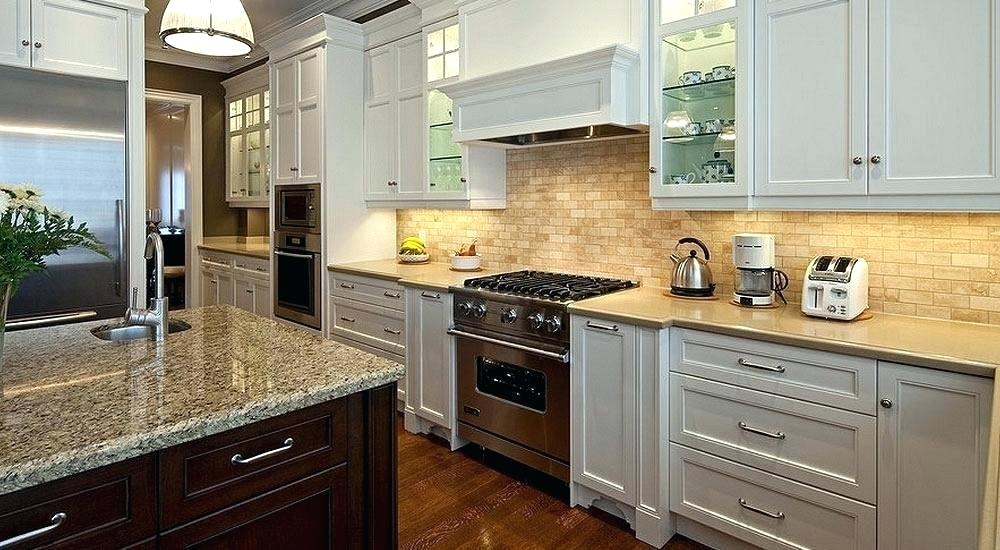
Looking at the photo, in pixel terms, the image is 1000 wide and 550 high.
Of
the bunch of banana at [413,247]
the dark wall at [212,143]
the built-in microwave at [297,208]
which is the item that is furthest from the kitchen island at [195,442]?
the dark wall at [212,143]

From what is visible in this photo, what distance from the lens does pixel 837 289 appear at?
7.08 ft

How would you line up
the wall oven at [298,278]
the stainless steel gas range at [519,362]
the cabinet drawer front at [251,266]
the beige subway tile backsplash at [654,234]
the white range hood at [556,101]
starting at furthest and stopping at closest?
the cabinet drawer front at [251,266]
the wall oven at [298,278]
the stainless steel gas range at [519,362]
the white range hood at [556,101]
the beige subway tile backsplash at [654,234]

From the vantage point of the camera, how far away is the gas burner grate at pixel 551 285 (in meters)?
2.74

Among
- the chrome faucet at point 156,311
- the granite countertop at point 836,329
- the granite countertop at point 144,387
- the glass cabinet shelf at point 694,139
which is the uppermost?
the glass cabinet shelf at point 694,139

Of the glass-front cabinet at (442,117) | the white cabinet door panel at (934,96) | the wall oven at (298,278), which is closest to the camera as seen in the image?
the white cabinet door panel at (934,96)

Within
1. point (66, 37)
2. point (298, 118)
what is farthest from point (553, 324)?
point (66, 37)

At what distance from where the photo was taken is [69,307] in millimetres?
3158

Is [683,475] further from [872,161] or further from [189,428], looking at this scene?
[189,428]

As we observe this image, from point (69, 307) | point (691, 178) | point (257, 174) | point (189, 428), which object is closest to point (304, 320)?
point (69, 307)

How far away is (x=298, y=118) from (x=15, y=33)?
169 centimetres

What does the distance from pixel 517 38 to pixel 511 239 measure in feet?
3.95

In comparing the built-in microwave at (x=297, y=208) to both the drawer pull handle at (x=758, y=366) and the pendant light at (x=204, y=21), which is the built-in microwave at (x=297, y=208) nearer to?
the pendant light at (x=204, y=21)

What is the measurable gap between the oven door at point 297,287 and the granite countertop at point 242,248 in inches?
11.2

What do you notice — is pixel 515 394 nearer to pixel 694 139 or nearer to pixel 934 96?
pixel 694 139
